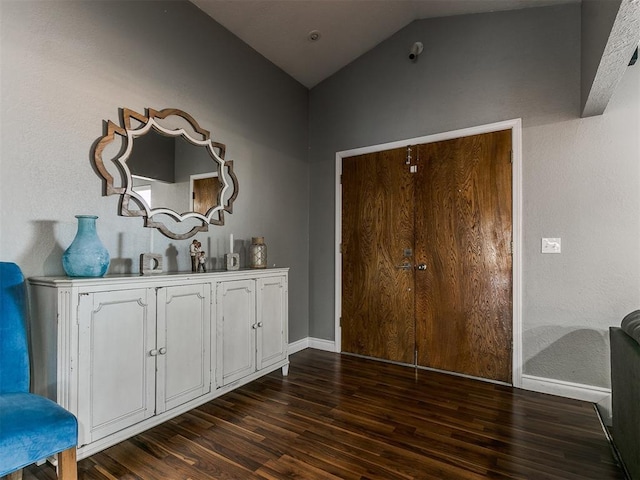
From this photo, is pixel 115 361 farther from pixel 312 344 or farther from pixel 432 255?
pixel 432 255

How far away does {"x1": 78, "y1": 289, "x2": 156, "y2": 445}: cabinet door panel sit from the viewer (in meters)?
1.61

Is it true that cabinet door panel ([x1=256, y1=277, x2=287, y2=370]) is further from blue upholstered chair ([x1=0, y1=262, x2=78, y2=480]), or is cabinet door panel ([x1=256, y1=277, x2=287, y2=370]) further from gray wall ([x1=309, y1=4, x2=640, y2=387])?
gray wall ([x1=309, y1=4, x2=640, y2=387])

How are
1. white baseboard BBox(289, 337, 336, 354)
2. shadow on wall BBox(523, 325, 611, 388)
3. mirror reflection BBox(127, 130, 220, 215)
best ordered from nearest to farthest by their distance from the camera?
mirror reflection BBox(127, 130, 220, 215) < shadow on wall BBox(523, 325, 611, 388) < white baseboard BBox(289, 337, 336, 354)

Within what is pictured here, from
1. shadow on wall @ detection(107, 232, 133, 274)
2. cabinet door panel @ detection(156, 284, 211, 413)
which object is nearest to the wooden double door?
cabinet door panel @ detection(156, 284, 211, 413)

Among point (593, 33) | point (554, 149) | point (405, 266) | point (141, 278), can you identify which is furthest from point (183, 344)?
point (593, 33)

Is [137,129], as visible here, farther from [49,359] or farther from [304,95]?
[304,95]

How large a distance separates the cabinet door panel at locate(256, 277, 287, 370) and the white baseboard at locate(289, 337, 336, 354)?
665mm

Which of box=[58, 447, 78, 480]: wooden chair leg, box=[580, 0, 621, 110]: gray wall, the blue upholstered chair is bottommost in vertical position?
box=[58, 447, 78, 480]: wooden chair leg

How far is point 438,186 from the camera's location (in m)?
2.98

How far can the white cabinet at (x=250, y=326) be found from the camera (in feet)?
7.61

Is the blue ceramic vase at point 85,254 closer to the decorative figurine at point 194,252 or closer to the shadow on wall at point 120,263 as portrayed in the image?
the shadow on wall at point 120,263

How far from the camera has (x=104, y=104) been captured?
2.06 metres

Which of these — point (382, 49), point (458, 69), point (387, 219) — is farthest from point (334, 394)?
point (382, 49)

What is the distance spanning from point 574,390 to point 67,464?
3.03 meters
